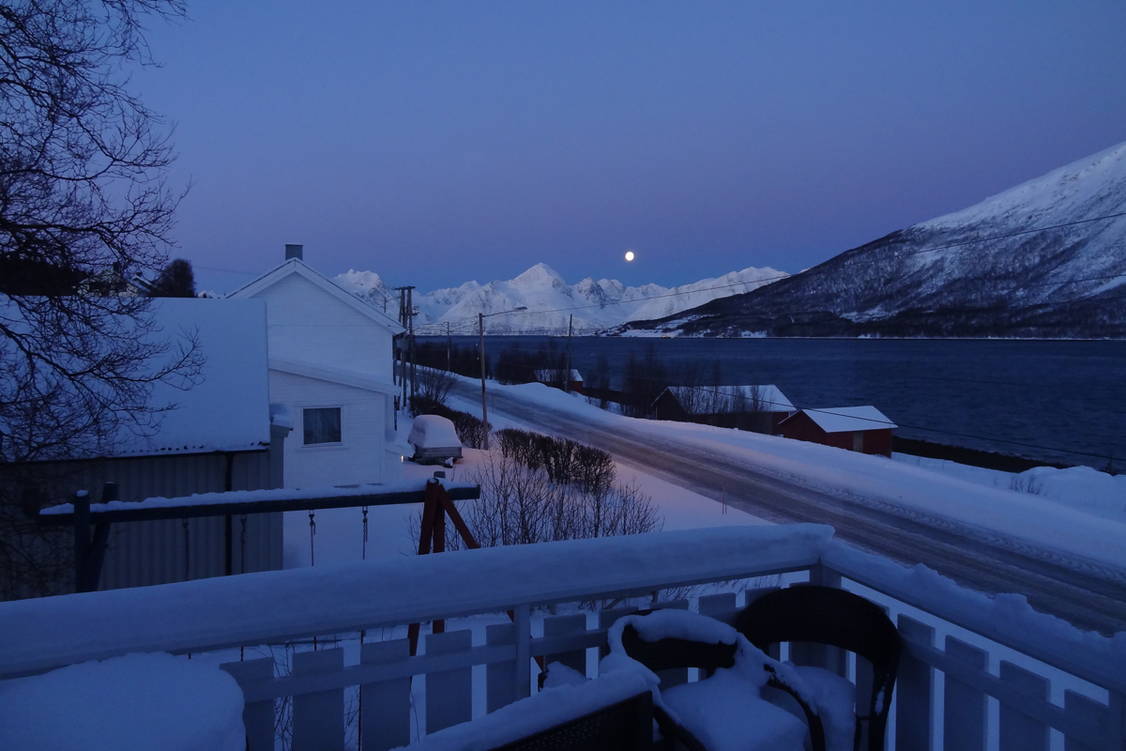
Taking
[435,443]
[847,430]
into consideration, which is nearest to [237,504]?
[435,443]

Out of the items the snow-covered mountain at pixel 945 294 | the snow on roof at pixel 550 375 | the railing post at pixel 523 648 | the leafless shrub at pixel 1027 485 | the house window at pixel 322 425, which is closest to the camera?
the railing post at pixel 523 648

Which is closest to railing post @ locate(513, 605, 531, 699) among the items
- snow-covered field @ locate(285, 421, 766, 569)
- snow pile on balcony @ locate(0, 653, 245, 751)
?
snow pile on balcony @ locate(0, 653, 245, 751)

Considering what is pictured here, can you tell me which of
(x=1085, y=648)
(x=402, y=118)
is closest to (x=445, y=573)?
(x=1085, y=648)

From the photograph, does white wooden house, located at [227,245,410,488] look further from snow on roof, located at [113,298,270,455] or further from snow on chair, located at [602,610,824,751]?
snow on chair, located at [602,610,824,751]

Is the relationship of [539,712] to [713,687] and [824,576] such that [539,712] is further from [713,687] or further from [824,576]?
[824,576]

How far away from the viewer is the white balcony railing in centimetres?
157

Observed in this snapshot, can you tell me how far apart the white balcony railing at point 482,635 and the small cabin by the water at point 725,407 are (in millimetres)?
40691

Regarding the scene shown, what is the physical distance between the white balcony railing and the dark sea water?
2453cm

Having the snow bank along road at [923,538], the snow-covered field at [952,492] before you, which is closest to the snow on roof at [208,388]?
the snow bank along road at [923,538]

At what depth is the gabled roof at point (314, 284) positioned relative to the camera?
2084 cm

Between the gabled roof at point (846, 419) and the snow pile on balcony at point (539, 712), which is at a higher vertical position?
the snow pile on balcony at point (539, 712)

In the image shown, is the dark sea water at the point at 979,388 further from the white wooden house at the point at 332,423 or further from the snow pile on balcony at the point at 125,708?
the snow pile on balcony at the point at 125,708

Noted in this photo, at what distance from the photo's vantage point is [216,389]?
1041 centimetres

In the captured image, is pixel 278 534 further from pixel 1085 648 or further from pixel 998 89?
pixel 998 89
